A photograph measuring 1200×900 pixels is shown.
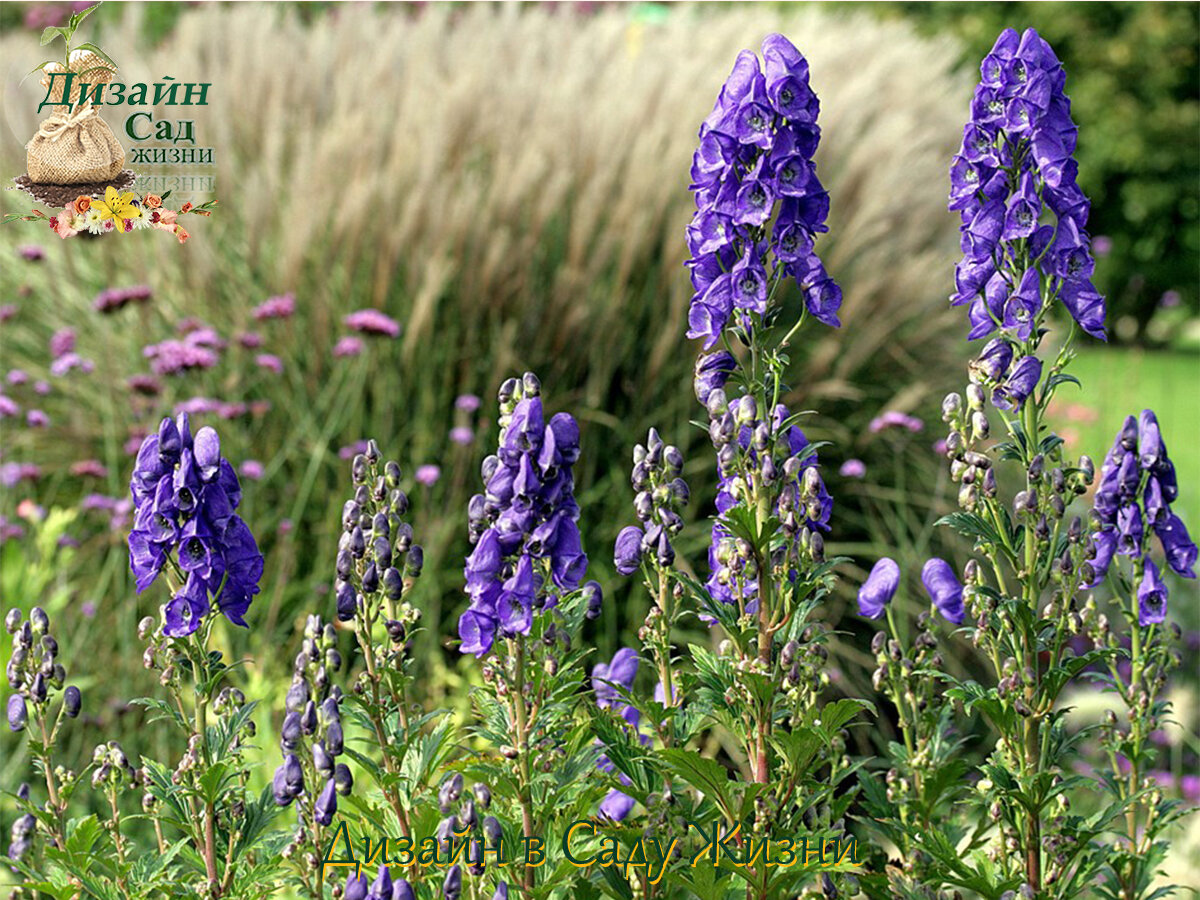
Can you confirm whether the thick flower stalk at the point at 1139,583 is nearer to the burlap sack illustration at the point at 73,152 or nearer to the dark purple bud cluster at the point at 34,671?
the dark purple bud cluster at the point at 34,671

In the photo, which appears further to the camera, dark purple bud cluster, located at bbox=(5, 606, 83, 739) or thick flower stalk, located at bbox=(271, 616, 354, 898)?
dark purple bud cluster, located at bbox=(5, 606, 83, 739)

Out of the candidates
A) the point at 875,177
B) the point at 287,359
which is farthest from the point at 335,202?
the point at 875,177

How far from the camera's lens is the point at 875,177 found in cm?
575

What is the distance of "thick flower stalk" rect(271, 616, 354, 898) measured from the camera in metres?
1.88

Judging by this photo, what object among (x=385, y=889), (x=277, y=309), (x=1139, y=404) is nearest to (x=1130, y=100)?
(x=1139, y=404)

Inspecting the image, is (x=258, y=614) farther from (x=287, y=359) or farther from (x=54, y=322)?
(x=54, y=322)

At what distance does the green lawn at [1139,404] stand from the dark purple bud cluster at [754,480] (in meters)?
4.57

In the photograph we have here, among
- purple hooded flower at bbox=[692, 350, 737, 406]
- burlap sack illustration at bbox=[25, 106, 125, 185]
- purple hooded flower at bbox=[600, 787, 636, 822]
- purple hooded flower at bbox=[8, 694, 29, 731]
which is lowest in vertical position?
purple hooded flower at bbox=[600, 787, 636, 822]

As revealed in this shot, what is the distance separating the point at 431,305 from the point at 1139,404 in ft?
45.0

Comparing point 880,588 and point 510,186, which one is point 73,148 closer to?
point 510,186

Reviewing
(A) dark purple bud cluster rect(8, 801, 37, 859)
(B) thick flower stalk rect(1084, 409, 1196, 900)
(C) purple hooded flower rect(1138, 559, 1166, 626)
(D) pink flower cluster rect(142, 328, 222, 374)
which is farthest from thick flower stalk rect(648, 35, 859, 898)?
(D) pink flower cluster rect(142, 328, 222, 374)

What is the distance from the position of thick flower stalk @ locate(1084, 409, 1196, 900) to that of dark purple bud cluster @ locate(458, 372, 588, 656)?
94cm

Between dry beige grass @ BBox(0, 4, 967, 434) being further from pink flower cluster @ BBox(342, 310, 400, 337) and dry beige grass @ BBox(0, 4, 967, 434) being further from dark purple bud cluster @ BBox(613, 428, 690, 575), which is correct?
dark purple bud cluster @ BBox(613, 428, 690, 575)

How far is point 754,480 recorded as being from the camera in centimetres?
201
